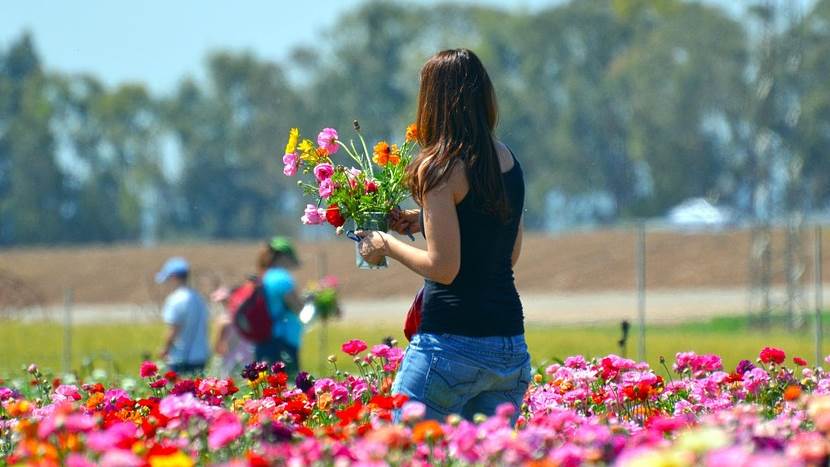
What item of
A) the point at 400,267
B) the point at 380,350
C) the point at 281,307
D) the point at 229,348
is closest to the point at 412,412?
the point at 380,350

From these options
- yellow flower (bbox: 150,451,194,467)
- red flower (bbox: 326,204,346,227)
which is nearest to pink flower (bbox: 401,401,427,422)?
yellow flower (bbox: 150,451,194,467)

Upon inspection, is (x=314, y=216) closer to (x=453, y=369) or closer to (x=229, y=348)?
(x=453, y=369)

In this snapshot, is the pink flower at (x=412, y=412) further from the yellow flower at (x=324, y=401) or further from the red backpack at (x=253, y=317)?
the red backpack at (x=253, y=317)

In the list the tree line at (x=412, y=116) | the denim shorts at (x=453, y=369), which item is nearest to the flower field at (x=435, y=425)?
the denim shorts at (x=453, y=369)

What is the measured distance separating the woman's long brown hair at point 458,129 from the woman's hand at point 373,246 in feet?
0.64

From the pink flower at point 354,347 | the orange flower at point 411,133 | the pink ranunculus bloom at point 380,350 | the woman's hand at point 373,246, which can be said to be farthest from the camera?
the pink ranunculus bloom at point 380,350

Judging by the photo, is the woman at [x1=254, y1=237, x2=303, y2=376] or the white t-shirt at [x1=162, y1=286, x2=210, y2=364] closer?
the woman at [x1=254, y1=237, x2=303, y2=376]

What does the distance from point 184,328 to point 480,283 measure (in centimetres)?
765

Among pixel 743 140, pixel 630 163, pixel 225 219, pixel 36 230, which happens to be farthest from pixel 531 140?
pixel 36 230

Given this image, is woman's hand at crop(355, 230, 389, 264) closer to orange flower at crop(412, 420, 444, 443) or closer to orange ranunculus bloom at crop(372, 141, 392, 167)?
orange ranunculus bloom at crop(372, 141, 392, 167)

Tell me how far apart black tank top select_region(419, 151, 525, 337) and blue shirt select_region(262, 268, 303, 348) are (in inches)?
244

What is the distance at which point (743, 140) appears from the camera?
63656mm

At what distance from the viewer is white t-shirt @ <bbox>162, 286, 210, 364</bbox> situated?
11.7 m

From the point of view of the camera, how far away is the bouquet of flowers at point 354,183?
497cm
